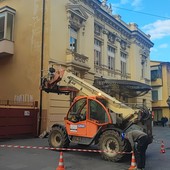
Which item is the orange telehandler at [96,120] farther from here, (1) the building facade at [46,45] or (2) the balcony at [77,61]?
(2) the balcony at [77,61]

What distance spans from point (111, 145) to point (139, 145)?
1.88 meters

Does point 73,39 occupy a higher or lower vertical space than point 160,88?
higher

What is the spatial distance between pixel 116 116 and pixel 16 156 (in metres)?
4.34

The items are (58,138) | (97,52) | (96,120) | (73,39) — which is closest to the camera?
(96,120)

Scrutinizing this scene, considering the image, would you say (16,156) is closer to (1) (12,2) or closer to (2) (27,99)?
(2) (27,99)

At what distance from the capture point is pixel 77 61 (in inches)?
828

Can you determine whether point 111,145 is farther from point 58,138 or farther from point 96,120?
point 58,138

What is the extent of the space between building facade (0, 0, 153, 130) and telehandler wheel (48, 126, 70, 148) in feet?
19.2

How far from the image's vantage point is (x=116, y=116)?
11.1m

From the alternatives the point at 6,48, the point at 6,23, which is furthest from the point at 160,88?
the point at 6,23

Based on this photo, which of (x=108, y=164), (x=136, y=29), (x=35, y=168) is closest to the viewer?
(x=35, y=168)

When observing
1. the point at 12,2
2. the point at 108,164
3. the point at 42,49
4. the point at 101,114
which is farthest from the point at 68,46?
the point at 108,164

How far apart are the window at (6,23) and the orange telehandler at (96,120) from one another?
1001 cm

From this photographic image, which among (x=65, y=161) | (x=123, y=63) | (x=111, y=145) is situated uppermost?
(x=123, y=63)
